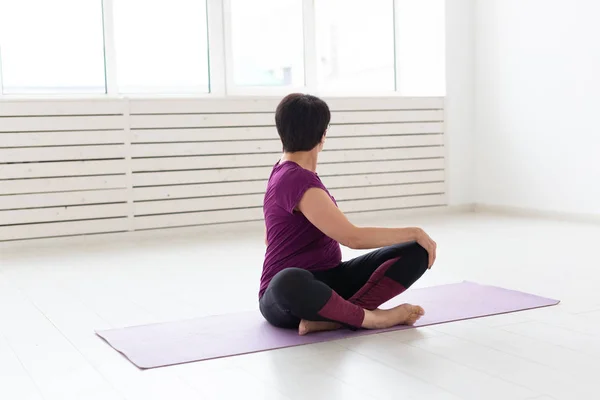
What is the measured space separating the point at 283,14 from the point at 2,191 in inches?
93.2

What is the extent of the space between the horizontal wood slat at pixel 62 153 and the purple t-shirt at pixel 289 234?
8.73 ft

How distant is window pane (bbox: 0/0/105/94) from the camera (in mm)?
5113

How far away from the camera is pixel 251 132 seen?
534cm

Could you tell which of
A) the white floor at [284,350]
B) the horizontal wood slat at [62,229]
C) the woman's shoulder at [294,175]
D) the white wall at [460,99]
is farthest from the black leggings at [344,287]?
the white wall at [460,99]

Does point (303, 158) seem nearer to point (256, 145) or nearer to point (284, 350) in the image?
point (284, 350)

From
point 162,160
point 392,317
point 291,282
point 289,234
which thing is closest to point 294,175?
point 289,234

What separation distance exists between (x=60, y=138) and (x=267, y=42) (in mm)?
1721

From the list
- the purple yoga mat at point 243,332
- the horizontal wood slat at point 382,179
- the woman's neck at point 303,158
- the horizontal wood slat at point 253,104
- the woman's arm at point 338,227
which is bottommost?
the purple yoga mat at point 243,332

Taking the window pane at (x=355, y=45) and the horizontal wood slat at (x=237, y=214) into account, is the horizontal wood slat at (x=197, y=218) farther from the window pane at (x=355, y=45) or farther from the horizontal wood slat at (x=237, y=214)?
the window pane at (x=355, y=45)

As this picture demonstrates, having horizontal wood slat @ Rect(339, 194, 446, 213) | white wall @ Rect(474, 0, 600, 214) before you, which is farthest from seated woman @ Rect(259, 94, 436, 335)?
horizontal wood slat @ Rect(339, 194, 446, 213)

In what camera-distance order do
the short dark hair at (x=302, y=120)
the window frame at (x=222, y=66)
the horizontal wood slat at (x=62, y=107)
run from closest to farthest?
the short dark hair at (x=302, y=120) < the horizontal wood slat at (x=62, y=107) < the window frame at (x=222, y=66)

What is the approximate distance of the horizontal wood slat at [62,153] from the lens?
188 inches

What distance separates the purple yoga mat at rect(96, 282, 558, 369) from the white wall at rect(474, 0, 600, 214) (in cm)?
239

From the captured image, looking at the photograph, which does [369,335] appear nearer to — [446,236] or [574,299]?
[574,299]
